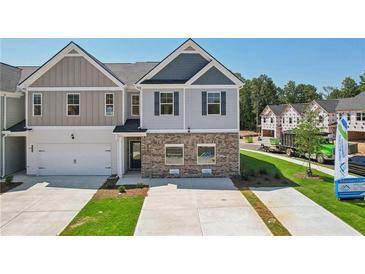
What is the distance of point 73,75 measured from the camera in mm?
17500

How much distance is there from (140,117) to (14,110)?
8.64 metres

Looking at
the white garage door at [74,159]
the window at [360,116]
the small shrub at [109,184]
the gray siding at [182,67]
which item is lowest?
the small shrub at [109,184]

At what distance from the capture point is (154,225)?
9.70m

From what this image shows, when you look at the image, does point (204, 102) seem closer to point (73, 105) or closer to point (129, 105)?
point (129, 105)

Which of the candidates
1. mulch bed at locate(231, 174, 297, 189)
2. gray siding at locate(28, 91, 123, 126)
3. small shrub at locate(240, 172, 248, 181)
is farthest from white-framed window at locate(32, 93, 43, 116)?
small shrub at locate(240, 172, 248, 181)

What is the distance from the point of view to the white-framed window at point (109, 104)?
17.7 meters

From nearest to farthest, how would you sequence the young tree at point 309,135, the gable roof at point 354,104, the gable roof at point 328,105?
the young tree at point 309,135
the gable roof at point 354,104
the gable roof at point 328,105

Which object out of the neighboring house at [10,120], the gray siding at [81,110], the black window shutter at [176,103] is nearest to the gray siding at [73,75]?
the gray siding at [81,110]

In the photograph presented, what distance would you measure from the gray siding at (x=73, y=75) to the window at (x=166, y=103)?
340cm

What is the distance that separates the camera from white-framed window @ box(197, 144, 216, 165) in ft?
56.2

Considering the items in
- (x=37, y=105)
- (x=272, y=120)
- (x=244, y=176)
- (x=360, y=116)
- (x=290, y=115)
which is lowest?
(x=244, y=176)

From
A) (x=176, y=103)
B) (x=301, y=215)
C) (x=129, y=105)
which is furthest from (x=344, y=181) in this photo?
(x=129, y=105)

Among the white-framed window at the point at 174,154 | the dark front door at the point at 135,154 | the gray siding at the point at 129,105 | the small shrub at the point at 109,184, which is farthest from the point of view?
the dark front door at the point at 135,154

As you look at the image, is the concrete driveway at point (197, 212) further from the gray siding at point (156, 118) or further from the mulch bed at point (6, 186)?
the mulch bed at point (6, 186)
